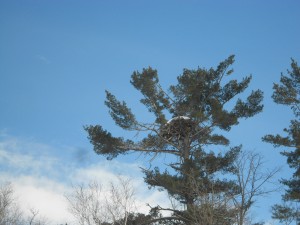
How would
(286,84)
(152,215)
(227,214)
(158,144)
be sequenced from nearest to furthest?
(227,214), (152,215), (158,144), (286,84)

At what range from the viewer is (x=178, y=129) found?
17125 mm

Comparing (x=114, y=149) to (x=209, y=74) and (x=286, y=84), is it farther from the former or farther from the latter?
(x=286, y=84)

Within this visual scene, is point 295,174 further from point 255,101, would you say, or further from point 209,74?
point 209,74

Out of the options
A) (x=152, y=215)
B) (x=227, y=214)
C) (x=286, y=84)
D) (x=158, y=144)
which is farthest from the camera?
(x=286, y=84)

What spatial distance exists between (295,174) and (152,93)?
26.0ft

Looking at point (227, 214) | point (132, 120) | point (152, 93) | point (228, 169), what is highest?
point (152, 93)

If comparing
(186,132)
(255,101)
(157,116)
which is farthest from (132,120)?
(255,101)

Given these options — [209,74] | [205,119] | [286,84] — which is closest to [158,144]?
[205,119]

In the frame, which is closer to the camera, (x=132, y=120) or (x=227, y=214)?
(x=227, y=214)

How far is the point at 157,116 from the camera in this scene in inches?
698

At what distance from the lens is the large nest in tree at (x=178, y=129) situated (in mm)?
16844

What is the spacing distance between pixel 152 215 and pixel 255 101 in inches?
286

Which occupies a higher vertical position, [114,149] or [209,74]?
[209,74]

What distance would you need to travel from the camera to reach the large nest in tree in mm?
16844
